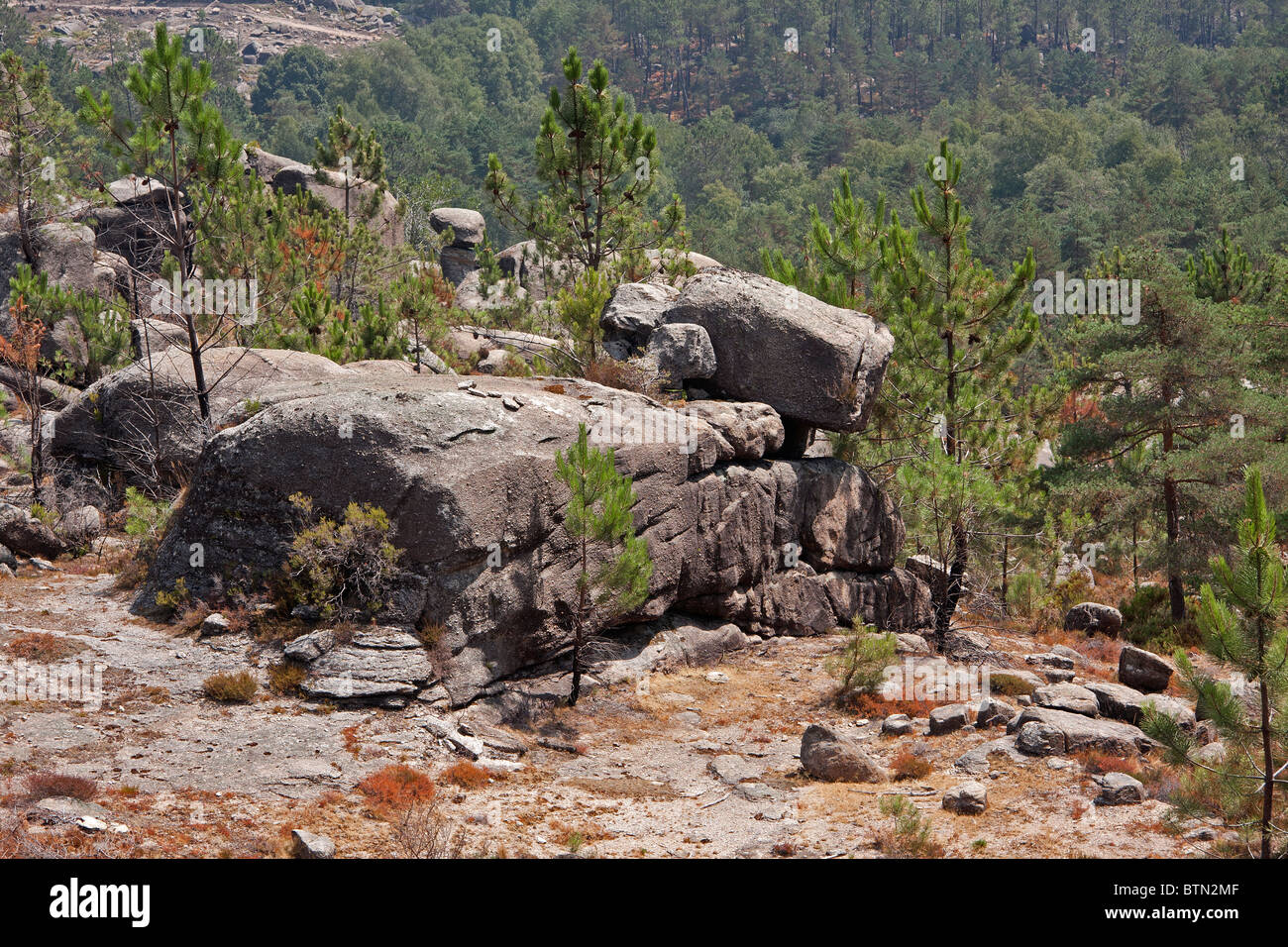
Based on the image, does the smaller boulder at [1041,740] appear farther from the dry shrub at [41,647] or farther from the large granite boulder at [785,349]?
the dry shrub at [41,647]

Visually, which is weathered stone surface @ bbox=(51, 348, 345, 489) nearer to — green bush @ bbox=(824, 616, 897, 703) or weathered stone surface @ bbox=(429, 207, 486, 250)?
green bush @ bbox=(824, 616, 897, 703)

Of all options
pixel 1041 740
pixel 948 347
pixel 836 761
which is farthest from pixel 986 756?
pixel 948 347

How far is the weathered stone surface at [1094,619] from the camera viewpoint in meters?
25.3

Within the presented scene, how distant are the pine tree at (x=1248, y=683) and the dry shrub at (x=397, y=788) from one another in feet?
24.6

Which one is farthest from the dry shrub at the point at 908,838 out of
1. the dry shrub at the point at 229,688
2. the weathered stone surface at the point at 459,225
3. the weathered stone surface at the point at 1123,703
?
the weathered stone surface at the point at 459,225

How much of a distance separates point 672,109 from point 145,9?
237ft

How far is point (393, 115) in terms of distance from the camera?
392 ft

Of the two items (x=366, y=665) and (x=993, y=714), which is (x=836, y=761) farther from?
(x=366, y=665)

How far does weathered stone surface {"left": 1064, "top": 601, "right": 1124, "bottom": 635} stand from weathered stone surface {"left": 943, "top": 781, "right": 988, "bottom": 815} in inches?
573

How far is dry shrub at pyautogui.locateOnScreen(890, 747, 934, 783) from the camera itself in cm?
1359

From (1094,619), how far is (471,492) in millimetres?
17075

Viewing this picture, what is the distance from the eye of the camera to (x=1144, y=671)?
18.5 m

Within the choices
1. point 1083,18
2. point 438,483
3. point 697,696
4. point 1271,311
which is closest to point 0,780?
point 438,483

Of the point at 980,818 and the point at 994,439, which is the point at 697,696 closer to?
the point at 980,818
